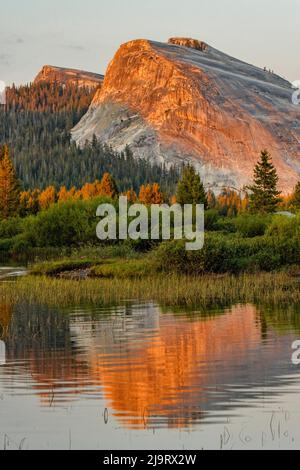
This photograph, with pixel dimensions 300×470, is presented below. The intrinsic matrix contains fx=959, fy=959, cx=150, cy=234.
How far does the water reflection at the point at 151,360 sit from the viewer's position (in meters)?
14.5

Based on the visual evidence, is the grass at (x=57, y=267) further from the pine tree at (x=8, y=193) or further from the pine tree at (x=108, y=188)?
the pine tree at (x=108, y=188)

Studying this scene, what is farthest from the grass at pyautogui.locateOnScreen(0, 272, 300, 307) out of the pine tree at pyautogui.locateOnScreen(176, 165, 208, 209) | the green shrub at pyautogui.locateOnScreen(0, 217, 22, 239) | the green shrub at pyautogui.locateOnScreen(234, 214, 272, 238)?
the pine tree at pyautogui.locateOnScreen(176, 165, 208, 209)

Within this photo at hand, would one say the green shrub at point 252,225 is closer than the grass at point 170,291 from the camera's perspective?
No

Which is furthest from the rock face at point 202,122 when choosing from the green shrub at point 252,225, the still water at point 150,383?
the still water at point 150,383

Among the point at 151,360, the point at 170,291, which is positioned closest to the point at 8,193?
the point at 170,291

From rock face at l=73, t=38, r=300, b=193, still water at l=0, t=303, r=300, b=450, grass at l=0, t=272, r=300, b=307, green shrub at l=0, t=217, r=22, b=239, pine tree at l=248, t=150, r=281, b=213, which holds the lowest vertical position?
still water at l=0, t=303, r=300, b=450

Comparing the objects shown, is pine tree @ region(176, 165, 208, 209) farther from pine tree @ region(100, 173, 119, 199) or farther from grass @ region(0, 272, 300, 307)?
grass @ region(0, 272, 300, 307)

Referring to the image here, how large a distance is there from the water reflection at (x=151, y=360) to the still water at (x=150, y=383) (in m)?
0.02

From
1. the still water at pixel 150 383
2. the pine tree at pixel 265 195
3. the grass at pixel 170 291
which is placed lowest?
the still water at pixel 150 383

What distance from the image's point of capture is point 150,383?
1616 cm

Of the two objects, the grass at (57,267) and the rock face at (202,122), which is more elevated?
the rock face at (202,122)

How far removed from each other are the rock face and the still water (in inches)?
5737

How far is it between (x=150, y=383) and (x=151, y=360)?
2.44 metres

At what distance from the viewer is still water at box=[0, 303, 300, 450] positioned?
1272 centimetres
